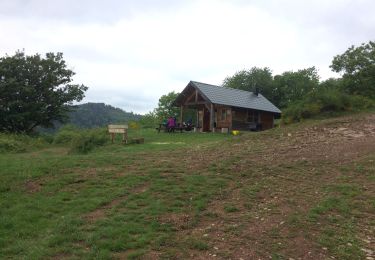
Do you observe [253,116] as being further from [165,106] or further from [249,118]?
[165,106]

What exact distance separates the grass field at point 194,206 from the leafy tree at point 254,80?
4736 cm

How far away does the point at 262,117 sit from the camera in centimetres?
3484

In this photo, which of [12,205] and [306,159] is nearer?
[12,205]

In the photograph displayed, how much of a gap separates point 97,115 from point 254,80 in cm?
4263

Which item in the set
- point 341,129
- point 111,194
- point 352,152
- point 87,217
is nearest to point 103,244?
point 87,217

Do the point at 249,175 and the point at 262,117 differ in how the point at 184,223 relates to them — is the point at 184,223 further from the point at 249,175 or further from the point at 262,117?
the point at 262,117

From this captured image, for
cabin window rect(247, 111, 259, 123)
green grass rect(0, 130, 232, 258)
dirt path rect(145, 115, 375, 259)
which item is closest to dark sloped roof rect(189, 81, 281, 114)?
cabin window rect(247, 111, 259, 123)

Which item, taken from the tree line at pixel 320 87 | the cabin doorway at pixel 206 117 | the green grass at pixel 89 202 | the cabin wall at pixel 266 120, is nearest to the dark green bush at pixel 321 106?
the tree line at pixel 320 87

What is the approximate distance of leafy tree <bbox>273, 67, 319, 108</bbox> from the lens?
190 feet

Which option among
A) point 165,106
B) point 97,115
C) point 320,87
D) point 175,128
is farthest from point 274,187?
point 97,115

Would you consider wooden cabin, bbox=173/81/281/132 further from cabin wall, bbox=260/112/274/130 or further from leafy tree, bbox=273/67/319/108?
leafy tree, bbox=273/67/319/108

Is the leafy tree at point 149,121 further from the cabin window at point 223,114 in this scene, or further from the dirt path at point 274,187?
the dirt path at point 274,187

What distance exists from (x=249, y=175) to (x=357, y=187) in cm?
260

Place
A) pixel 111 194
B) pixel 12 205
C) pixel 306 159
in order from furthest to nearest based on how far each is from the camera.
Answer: pixel 306 159 → pixel 111 194 → pixel 12 205
